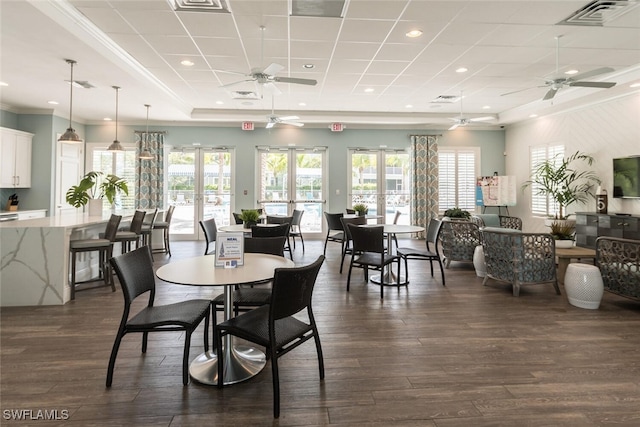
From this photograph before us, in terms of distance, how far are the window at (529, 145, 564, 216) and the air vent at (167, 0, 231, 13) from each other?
7419 mm

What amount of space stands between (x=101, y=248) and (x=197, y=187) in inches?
193

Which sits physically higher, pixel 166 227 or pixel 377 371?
pixel 166 227

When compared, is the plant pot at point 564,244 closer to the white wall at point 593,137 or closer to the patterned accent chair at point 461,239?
the patterned accent chair at point 461,239

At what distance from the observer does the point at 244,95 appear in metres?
7.04

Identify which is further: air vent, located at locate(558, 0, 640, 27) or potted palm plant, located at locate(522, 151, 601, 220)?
potted palm plant, located at locate(522, 151, 601, 220)

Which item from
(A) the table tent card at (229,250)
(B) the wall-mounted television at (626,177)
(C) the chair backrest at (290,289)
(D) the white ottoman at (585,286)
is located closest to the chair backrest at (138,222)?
(A) the table tent card at (229,250)

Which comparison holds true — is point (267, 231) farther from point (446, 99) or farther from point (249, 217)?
point (446, 99)

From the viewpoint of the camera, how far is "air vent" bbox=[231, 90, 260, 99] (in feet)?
22.3

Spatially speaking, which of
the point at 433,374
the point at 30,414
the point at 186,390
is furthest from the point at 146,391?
the point at 433,374

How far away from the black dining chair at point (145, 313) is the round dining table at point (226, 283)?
0.50 ft

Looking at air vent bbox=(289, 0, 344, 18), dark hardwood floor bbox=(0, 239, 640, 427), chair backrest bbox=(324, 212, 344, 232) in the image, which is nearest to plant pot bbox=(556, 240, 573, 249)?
dark hardwood floor bbox=(0, 239, 640, 427)

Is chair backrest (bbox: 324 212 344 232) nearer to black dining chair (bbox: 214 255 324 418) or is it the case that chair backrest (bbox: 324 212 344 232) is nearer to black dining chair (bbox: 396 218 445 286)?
black dining chair (bbox: 396 218 445 286)

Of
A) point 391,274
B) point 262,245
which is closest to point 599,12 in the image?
point 391,274

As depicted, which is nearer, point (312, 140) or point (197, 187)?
point (197, 187)
